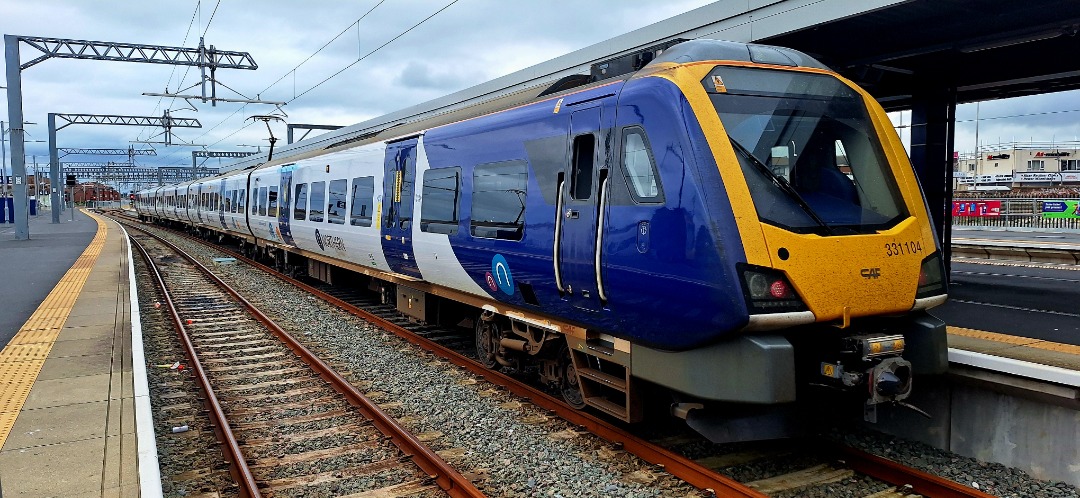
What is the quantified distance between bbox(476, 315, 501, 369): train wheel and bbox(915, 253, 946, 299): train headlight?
4189mm

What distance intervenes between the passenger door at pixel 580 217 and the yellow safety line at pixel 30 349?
174 inches

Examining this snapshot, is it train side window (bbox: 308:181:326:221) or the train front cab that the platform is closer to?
train side window (bbox: 308:181:326:221)

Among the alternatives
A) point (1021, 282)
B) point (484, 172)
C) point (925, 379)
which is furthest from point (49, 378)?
point (1021, 282)

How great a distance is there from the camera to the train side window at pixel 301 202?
14539 mm

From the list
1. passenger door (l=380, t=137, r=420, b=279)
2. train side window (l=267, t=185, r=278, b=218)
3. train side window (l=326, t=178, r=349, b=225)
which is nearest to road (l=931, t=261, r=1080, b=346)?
passenger door (l=380, t=137, r=420, b=279)

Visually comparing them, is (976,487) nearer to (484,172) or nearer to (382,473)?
(382,473)

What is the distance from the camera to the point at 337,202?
1240cm

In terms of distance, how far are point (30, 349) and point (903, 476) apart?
9.39m

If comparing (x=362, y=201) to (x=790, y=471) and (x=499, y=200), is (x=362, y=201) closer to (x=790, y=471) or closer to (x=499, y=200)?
(x=499, y=200)

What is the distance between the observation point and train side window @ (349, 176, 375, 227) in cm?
1069

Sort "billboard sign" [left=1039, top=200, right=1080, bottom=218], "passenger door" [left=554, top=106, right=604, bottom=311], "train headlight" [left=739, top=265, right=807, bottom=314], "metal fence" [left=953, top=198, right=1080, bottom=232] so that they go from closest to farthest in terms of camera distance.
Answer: "train headlight" [left=739, top=265, right=807, bottom=314], "passenger door" [left=554, top=106, right=604, bottom=311], "billboard sign" [left=1039, top=200, right=1080, bottom=218], "metal fence" [left=953, top=198, right=1080, bottom=232]

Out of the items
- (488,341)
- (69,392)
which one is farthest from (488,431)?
(69,392)

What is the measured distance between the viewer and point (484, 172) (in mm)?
7418

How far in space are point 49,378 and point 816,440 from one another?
732cm
